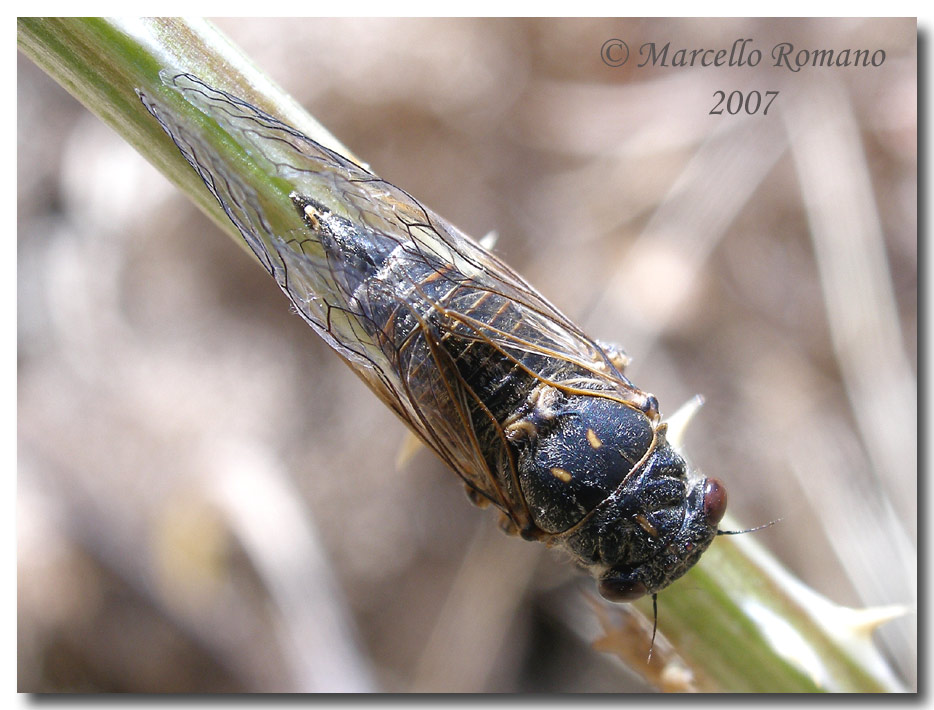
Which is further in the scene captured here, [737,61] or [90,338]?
[737,61]

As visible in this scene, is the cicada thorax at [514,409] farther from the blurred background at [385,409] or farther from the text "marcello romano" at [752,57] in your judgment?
the text "marcello romano" at [752,57]

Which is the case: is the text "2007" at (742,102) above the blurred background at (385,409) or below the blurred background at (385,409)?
above

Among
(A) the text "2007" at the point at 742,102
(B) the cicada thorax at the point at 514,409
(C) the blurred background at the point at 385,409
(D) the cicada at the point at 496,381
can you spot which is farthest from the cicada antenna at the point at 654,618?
(A) the text "2007" at the point at 742,102

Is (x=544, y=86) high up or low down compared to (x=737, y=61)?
down

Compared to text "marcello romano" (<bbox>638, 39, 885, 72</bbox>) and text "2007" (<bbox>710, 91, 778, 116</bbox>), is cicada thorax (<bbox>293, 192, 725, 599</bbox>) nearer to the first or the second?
text "2007" (<bbox>710, 91, 778, 116</bbox>)

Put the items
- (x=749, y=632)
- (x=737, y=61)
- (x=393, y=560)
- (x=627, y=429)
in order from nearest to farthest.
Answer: (x=749, y=632), (x=627, y=429), (x=393, y=560), (x=737, y=61)

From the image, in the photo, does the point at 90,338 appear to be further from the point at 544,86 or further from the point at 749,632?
the point at 749,632

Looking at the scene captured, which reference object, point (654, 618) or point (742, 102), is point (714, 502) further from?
point (742, 102)
